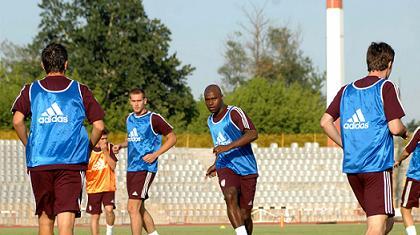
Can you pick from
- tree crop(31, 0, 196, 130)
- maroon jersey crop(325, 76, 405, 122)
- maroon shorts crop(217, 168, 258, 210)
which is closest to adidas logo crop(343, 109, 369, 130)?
maroon jersey crop(325, 76, 405, 122)

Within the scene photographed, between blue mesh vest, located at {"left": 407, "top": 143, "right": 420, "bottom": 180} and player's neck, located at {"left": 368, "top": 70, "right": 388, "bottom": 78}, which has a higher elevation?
player's neck, located at {"left": 368, "top": 70, "right": 388, "bottom": 78}

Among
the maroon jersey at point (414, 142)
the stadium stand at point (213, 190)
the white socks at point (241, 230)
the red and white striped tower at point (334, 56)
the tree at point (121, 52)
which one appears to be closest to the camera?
the white socks at point (241, 230)

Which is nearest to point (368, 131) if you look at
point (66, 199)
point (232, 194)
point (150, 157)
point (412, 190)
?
point (66, 199)

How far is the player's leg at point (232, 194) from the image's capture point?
589 inches

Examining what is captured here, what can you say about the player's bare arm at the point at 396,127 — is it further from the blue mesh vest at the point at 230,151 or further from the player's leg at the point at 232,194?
the blue mesh vest at the point at 230,151

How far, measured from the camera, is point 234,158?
15.5 m

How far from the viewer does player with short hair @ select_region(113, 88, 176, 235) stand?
17031 mm

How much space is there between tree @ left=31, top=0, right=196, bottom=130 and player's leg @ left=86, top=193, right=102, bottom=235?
5329 cm

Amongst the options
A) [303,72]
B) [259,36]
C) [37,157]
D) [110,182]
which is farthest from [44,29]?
[37,157]

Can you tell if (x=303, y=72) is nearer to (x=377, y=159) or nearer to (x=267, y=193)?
(x=267, y=193)

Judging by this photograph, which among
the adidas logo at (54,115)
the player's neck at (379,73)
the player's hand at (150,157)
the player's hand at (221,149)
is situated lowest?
the player's hand at (150,157)

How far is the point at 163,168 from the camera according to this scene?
42.9 meters

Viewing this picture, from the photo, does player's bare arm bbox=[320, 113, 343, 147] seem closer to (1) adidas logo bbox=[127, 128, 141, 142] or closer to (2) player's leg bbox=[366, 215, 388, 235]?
(2) player's leg bbox=[366, 215, 388, 235]

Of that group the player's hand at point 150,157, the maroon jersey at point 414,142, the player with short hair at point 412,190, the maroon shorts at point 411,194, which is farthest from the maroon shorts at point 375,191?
the maroon shorts at point 411,194
